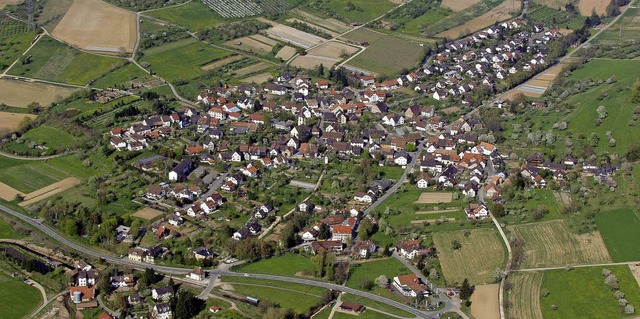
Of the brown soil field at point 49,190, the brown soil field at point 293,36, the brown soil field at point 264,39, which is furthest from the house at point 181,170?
the brown soil field at point 293,36

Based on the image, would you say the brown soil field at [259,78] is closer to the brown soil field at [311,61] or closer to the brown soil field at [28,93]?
the brown soil field at [311,61]

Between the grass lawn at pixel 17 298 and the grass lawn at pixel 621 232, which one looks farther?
the grass lawn at pixel 621 232

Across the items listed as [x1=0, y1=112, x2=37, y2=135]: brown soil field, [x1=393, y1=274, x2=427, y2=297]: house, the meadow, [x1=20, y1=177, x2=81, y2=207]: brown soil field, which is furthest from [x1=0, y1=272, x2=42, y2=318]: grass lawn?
[x1=0, y1=112, x2=37, y2=135]: brown soil field

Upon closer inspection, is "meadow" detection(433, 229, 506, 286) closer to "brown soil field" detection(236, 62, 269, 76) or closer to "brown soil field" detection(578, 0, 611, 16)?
"brown soil field" detection(236, 62, 269, 76)

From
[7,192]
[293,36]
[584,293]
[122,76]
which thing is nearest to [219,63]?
[122,76]

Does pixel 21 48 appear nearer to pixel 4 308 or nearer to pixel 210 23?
pixel 210 23

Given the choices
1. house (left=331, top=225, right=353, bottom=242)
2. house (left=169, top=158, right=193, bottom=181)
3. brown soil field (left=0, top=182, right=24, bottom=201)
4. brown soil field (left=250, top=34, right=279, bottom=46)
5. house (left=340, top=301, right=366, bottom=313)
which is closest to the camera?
house (left=340, top=301, right=366, bottom=313)

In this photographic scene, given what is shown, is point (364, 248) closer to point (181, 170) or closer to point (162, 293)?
point (162, 293)

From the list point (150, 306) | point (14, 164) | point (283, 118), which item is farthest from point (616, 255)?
point (14, 164)
